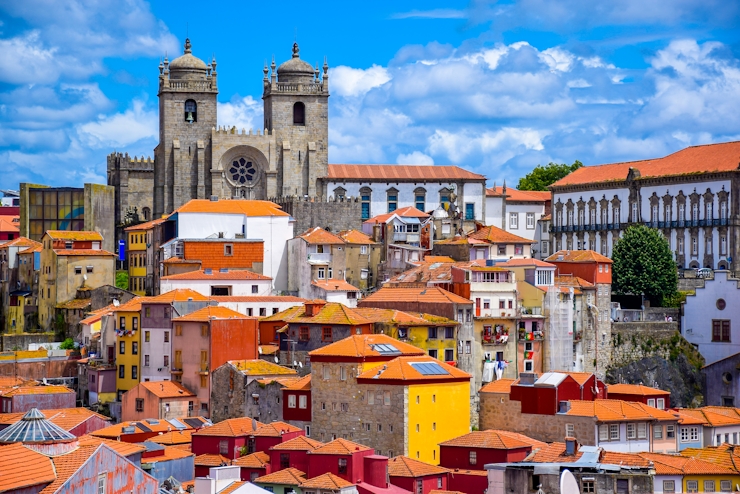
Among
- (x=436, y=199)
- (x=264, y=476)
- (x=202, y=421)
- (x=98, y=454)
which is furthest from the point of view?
(x=436, y=199)

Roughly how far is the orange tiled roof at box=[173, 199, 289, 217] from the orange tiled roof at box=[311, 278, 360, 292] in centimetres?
716

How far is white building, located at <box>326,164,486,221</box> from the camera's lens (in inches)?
4966

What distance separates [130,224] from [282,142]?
45.9 ft

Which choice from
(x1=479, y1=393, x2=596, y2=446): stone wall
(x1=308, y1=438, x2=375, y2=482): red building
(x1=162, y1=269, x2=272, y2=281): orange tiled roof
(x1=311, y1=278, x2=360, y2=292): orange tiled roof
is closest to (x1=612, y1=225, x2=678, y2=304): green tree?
(x1=311, y1=278, x2=360, y2=292): orange tiled roof

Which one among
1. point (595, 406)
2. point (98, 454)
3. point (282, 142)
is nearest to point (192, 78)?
point (282, 142)

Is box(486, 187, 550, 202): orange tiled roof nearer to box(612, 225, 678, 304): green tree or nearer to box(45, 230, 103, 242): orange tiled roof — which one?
box(612, 225, 678, 304): green tree

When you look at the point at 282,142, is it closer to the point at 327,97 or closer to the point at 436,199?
the point at 327,97

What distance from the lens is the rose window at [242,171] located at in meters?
124

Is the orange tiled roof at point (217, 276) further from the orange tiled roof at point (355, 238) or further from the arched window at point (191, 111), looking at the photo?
the arched window at point (191, 111)

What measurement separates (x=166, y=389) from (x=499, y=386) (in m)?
17.7

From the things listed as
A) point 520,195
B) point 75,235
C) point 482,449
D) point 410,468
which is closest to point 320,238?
point 75,235

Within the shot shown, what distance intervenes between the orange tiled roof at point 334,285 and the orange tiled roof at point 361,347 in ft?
54.0

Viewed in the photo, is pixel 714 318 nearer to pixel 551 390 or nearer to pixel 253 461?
pixel 551 390

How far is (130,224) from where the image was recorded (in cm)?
11994
